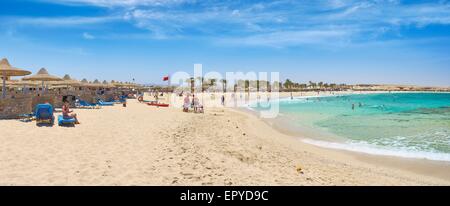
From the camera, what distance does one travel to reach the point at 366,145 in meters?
13.0

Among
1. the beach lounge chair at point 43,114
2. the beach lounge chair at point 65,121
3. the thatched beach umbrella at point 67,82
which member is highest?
the thatched beach umbrella at point 67,82

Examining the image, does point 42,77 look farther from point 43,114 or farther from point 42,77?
point 43,114

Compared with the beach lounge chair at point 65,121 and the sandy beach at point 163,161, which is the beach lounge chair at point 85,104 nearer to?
the sandy beach at point 163,161

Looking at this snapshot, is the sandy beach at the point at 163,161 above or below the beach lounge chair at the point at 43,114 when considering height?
below

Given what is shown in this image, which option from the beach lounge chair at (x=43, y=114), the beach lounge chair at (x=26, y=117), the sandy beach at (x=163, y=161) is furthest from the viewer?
the beach lounge chair at (x=26, y=117)

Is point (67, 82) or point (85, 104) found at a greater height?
point (67, 82)

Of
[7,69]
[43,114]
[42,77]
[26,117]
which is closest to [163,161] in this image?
[43,114]

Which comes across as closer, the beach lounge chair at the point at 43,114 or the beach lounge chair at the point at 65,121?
the beach lounge chair at the point at 43,114

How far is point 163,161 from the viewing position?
7.13 metres

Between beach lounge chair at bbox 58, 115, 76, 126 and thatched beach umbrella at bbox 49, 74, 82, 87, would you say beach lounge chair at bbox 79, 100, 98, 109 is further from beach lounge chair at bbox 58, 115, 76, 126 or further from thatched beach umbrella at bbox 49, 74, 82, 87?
beach lounge chair at bbox 58, 115, 76, 126

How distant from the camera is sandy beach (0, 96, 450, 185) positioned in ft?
19.2

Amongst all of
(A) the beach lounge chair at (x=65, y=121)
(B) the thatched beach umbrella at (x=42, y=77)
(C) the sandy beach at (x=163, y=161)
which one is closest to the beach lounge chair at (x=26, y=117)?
(C) the sandy beach at (x=163, y=161)

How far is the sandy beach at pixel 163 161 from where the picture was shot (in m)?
5.84

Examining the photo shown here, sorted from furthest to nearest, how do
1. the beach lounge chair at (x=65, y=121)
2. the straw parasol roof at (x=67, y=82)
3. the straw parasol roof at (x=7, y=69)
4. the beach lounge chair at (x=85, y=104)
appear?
the straw parasol roof at (x=67, y=82) < the beach lounge chair at (x=85, y=104) < the straw parasol roof at (x=7, y=69) < the beach lounge chair at (x=65, y=121)
